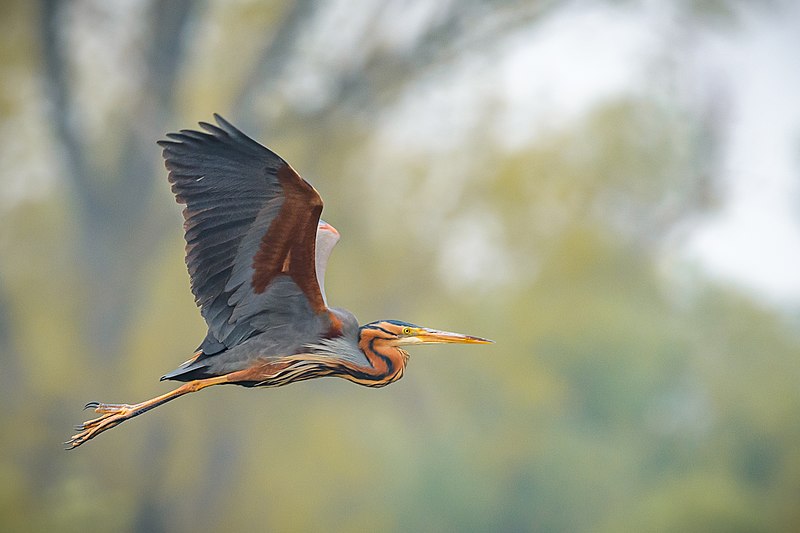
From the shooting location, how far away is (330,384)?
29.4 ft

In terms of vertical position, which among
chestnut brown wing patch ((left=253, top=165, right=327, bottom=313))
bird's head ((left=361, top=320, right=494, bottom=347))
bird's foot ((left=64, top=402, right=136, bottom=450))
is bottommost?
bird's foot ((left=64, top=402, right=136, bottom=450))

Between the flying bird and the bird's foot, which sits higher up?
the flying bird

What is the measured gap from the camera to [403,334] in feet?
9.32

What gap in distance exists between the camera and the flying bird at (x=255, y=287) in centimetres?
266

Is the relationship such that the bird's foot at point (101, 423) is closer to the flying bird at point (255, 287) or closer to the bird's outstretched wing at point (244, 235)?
the flying bird at point (255, 287)

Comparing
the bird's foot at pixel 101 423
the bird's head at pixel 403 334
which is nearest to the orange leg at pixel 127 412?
the bird's foot at pixel 101 423

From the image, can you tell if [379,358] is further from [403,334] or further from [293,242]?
[293,242]

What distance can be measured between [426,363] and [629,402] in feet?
6.21

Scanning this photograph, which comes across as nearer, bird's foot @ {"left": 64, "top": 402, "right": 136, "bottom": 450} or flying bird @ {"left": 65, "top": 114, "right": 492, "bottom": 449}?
flying bird @ {"left": 65, "top": 114, "right": 492, "bottom": 449}

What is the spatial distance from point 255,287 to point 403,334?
430 millimetres

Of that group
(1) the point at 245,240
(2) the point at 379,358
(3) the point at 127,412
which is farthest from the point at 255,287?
(3) the point at 127,412

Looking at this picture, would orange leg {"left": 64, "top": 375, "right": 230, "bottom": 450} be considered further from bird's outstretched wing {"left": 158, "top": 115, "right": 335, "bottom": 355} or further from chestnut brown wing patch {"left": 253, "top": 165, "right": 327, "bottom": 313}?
chestnut brown wing patch {"left": 253, "top": 165, "right": 327, "bottom": 313}

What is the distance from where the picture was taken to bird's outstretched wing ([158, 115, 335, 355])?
2.64 meters

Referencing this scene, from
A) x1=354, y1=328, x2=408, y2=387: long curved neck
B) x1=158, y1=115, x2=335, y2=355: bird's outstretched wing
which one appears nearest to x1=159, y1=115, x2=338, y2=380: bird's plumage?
x1=158, y1=115, x2=335, y2=355: bird's outstretched wing
